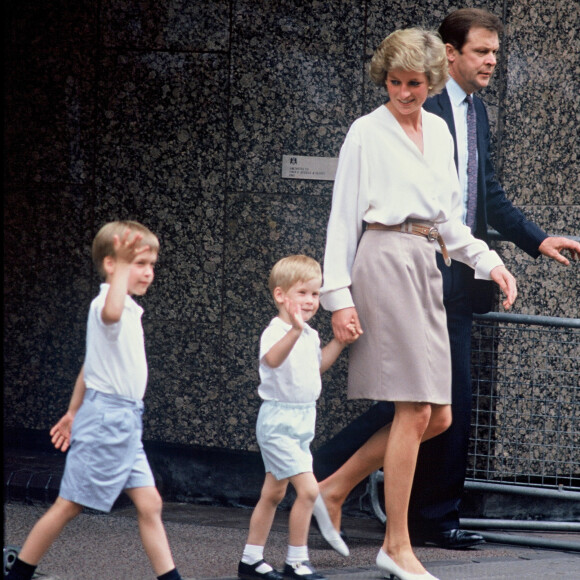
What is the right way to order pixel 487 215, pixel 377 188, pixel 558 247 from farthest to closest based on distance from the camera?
pixel 487 215
pixel 558 247
pixel 377 188

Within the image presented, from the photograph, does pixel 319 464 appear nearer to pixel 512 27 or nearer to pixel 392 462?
pixel 392 462

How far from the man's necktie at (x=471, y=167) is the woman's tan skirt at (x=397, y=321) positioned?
61 cm

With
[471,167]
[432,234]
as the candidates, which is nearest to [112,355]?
[432,234]

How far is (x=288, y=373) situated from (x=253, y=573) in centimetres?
75

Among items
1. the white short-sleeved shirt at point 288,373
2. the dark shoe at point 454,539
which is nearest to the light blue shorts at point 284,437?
the white short-sleeved shirt at point 288,373

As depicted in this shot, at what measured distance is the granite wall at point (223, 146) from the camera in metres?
5.15

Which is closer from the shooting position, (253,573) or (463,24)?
(253,573)

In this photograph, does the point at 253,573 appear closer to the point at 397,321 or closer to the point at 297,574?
the point at 297,574

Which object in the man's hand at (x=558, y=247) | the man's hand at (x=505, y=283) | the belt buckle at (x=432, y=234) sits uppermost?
the belt buckle at (x=432, y=234)

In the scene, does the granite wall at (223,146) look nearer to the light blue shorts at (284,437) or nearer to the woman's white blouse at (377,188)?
the woman's white blouse at (377,188)

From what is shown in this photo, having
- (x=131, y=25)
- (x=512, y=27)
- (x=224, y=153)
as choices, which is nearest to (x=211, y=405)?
(x=224, y=153)

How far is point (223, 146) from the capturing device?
206 inches

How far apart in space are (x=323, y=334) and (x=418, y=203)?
1.58 metres

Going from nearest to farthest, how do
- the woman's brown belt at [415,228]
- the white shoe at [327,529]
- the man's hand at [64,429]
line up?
the man's hand at [64,429] → the woman's brown belt at [415,228] → the white shoe at [327,529]
